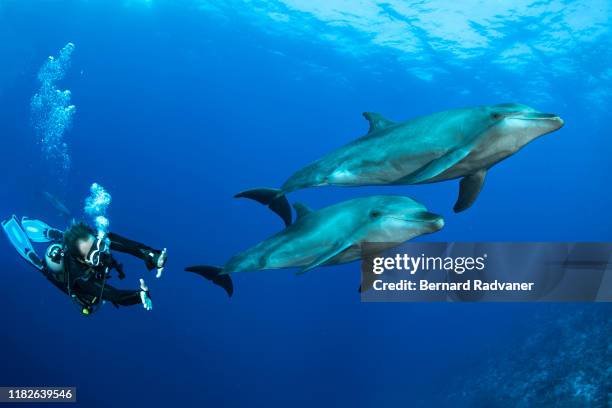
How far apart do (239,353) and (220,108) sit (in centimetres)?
3286

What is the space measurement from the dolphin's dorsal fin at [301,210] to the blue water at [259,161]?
612 inches

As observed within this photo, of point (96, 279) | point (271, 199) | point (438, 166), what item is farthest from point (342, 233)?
point (96, 279)

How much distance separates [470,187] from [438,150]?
2.55 feet

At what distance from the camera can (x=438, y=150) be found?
3820 mm

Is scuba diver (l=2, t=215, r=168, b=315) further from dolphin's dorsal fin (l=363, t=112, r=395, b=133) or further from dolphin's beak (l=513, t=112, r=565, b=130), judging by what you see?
dolphin's beak (l=513, t=112, r=565, b=130)

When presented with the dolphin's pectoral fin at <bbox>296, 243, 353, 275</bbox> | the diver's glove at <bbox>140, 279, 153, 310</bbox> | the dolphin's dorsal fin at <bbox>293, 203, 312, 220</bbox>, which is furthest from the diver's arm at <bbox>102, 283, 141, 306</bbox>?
the dolphin's pectoral fin at <bbox>296, 243, 353, 275</bbox>

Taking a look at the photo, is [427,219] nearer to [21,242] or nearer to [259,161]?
[21,242]

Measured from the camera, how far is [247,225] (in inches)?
3145

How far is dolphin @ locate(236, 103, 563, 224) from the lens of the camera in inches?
141

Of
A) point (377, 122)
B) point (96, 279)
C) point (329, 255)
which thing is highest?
point (377, 122)

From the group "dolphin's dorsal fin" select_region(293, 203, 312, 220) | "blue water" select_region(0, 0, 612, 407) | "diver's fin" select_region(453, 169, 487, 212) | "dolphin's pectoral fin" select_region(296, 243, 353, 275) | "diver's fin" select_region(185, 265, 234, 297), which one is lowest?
"dolphin's pectoral fin" select_region(296, 243, 353, 275)

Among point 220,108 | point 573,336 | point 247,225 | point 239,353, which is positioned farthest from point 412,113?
point 247,225

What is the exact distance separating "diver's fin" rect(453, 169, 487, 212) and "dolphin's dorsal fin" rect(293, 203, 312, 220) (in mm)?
1669

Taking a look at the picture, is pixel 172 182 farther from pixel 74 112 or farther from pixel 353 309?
pixel 353 309
